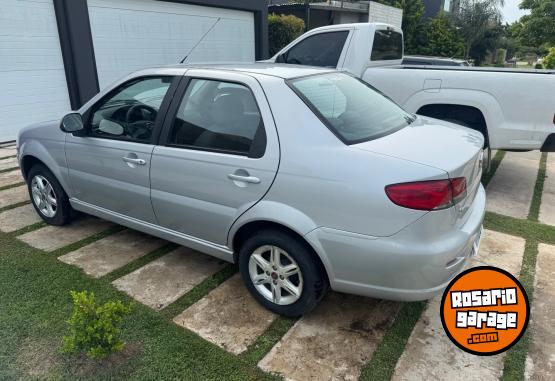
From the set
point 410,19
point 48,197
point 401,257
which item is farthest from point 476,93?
point 410,19

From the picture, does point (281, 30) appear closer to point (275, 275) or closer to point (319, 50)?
point (319, 50)

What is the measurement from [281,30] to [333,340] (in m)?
14.5

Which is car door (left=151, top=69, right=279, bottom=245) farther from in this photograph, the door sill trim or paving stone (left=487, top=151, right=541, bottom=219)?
paving stone (left=487, top=151, right=541, bottom=219)

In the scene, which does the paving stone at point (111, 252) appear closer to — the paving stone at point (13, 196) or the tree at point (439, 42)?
the paving stone at point (13, 196)

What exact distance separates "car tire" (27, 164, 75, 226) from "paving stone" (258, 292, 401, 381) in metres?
2.66

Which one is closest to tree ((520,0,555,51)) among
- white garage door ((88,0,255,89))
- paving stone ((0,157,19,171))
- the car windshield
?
white garage door ((88,0,255,89))

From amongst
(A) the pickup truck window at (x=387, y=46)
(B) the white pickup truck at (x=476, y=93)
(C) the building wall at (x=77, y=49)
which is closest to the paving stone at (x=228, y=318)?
(B) the white pickup truck at (x=476, y=93)

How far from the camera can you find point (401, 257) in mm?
2332

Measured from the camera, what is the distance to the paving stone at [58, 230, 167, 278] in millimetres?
3572

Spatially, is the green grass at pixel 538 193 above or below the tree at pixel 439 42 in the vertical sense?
below

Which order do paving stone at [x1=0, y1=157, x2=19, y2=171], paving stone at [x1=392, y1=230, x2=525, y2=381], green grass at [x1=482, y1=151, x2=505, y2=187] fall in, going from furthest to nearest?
paving stone at [x1=0, y1=157, x2=19, y2=171], green grass at [x1=482, y1=151, x2=505, y2=187], paving stone at [x1=392, y1=230, x2=525, y2=381]

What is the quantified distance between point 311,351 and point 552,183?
4801 millimetres

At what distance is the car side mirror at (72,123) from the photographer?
3562mm

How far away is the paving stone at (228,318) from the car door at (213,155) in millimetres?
420
